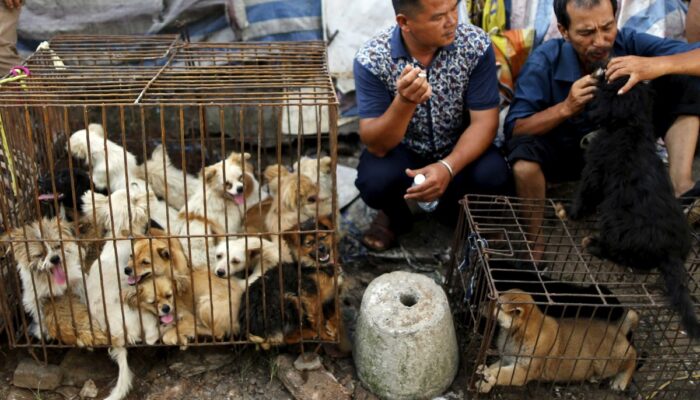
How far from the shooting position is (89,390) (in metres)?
3.39

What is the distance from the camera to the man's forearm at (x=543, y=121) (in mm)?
3695

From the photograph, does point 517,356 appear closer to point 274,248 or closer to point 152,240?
point 274,248

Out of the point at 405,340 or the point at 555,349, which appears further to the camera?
the point at 555,349

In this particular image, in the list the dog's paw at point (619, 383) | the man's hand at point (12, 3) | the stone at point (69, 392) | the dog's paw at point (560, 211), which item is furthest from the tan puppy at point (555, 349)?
the man's hand at point (12, 3)

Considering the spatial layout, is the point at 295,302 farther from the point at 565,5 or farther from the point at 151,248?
the point at 565,5

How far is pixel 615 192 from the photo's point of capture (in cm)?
314

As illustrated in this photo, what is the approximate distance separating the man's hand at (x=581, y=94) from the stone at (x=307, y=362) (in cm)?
198

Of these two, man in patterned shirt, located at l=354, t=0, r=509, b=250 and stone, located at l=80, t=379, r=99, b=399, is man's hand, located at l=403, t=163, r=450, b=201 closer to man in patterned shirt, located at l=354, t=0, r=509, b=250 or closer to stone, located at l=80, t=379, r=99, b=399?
man in patterned shirt, located at l=354, t=0, r=509, b=250

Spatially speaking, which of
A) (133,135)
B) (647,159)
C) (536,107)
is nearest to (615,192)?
(647,159)

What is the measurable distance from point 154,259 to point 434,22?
6.47ft

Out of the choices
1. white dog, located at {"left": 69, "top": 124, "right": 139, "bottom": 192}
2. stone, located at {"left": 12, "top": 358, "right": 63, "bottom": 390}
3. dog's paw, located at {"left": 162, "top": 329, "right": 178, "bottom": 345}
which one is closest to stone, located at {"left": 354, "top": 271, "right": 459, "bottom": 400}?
dog's paw, located at {"left": 162, "top": 329, "right": 178, "bottom": 345}

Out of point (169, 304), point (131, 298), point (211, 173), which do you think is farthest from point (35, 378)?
point (211, 173)

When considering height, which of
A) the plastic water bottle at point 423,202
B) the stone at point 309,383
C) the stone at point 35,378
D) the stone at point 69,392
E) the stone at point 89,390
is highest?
the plastic water bottle at point 423,202

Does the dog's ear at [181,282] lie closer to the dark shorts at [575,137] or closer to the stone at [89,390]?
the stone at [89,390]
